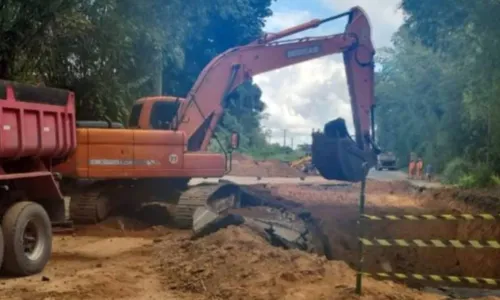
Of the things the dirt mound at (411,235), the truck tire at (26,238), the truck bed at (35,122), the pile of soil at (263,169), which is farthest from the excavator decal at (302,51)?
the pile of soil at (263,169)

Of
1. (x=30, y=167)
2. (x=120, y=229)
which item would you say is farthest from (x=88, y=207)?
(x=30, y=167)

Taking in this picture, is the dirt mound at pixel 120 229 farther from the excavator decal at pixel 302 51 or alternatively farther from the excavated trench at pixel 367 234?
the excavator decal at pixel 302 51

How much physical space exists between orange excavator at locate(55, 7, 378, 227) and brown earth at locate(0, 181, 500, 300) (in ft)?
2.25

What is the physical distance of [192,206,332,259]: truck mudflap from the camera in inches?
459

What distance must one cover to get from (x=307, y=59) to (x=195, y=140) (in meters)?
3.92

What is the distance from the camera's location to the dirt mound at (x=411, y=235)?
14.3 meters

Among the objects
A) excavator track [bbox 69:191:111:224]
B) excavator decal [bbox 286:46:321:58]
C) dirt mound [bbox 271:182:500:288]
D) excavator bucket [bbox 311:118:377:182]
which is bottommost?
dirt mound [bbox 271:182:500:288]

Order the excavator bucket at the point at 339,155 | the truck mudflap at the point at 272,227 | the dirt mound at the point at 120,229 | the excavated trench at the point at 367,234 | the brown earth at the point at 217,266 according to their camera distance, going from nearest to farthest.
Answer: the brown earth at the point at 217,266, the excavated trench at the point at 367,234, the truck mudflap at the point at 272,227, the dirt mound at the point at 120,229, the excavator bucket at the point at 339,155

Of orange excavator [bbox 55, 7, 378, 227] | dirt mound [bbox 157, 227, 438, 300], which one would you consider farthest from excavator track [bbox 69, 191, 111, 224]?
dirt mound [bbox 157, 227, 438, 300]

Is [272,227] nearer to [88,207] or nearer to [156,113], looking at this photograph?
[88,207]

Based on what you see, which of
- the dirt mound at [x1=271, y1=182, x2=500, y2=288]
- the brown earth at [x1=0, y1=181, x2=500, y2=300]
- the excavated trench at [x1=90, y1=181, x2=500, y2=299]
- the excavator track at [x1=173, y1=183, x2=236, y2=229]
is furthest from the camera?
the dirt mound at [x1=271, y1=182, x2=500, y2=288]

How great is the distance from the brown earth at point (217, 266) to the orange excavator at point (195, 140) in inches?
27.0

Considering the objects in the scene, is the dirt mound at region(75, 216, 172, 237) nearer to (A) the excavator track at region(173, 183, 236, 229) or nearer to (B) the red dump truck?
(A) the excavator track at region(173, 183, 236, 229)

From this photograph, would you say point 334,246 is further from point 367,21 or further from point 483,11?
point 483,11
